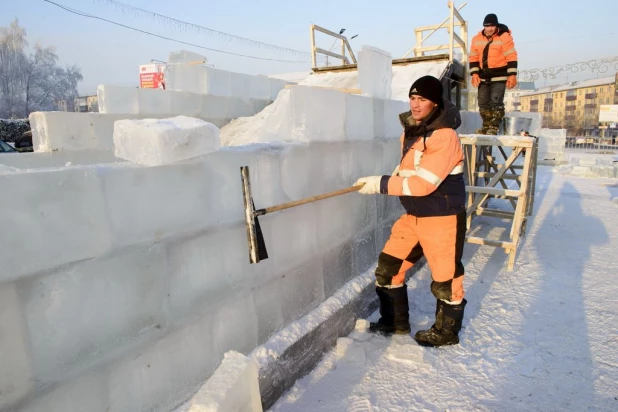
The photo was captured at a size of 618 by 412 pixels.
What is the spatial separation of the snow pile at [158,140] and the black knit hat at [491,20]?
14.4 feet

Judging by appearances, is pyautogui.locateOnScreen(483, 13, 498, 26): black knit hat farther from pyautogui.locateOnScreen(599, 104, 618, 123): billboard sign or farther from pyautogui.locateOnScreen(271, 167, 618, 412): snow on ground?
pyautogui.locateOnScreen(599, 104, 618, 123): billboard sign

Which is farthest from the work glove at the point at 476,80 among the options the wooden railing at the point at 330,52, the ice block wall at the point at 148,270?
the wooden railing at the point at 330,52

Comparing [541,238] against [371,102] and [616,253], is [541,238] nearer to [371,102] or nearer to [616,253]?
[616,253]

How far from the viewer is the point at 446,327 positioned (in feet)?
9.32

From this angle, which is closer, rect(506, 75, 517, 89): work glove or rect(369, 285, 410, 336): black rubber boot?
rect(369, 285, 410, 336): black rubber boot

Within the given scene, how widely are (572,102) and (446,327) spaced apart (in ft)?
274

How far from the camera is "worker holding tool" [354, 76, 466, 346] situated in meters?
2.55

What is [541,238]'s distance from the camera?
17.7 feet

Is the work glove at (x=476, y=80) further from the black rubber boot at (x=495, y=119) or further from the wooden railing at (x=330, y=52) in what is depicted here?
the wooden railing at (x=330, y=52)

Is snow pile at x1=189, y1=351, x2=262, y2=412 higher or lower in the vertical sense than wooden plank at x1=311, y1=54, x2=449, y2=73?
lower

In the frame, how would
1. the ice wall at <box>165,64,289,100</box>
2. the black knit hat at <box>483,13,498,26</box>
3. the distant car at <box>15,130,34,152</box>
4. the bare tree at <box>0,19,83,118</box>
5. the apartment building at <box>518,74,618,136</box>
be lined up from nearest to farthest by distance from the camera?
the black knit hat at <box>483,13,498,26</box>, the ice wall at <box>165,64,289,100</box>, the distant car at <box>15,130,34,152</box>, the bare tree at <box>0,19,83,118</box>, the apartment building at <box>518,74,618,136</box>

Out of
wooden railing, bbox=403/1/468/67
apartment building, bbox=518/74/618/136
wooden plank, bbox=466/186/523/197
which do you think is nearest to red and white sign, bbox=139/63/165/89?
wooden railing, bbox=403/1/468/67

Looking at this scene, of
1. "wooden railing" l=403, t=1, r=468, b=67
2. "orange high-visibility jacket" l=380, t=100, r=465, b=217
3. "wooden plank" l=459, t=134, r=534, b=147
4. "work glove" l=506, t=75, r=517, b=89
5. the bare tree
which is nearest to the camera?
"orange high-visibility jacket" l=380, t=100, r=465, b=217

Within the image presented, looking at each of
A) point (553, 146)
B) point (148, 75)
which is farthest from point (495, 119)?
point (148, 75)
